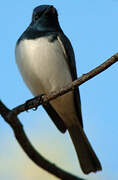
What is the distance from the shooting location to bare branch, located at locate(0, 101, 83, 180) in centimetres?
156

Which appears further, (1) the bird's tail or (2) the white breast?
(2) the white breast

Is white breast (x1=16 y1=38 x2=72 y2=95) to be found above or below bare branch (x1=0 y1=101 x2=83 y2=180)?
below

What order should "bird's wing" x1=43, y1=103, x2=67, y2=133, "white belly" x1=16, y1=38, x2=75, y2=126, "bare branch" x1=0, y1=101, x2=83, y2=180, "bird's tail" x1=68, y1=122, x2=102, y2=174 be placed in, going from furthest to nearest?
"bird's wing" x1=43, y1=103, x2=67, y2=133, "white belly" x1=16, y1=38, x2=75, y2=126, "bird's tail" x1=68, y1=122, x2=102, y2=174, "bare branch" x1=0, y1=101, x2=83, y2=180

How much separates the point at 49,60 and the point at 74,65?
0.40 metres

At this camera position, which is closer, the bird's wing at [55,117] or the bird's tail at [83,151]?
the bird's tail at [83,151]

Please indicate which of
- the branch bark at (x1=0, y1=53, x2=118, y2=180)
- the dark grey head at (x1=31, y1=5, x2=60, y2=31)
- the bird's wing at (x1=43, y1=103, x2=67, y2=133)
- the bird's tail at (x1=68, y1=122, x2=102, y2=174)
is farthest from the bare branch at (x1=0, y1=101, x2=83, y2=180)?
the dark grey head at (x1=31, y1=5, x2=60, y2=31)

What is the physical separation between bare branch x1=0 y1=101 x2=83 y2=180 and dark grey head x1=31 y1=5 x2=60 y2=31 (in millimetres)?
2646

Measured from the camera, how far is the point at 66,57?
445 cm

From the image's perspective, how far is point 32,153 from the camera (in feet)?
5.71

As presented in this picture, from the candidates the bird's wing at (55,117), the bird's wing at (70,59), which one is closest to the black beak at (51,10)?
the bird's wing at (70,59)

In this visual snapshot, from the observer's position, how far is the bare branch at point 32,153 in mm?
1564

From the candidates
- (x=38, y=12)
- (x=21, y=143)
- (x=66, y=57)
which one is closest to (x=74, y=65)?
(x=66, y=57)

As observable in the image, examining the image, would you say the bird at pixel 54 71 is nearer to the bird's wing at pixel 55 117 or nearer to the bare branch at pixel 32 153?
the bird's wing at pixel 55 117

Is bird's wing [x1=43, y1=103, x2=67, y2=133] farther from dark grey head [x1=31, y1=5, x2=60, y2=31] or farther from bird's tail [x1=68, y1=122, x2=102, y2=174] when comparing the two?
dark grey head [x1=31, y1=5, x2=60, y2=31]
